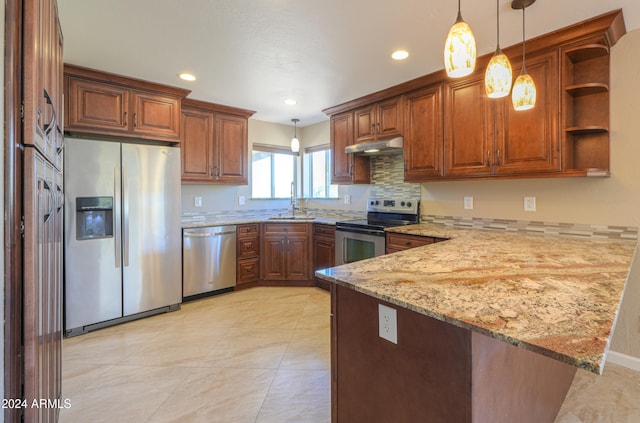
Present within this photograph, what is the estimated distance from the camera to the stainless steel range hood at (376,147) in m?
3.29

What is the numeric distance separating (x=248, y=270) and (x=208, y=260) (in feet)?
1.93

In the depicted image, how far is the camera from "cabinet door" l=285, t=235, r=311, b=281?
423cm

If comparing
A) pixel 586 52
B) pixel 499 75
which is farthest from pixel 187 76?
pixel 586 52

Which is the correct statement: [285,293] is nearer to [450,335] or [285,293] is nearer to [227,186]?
[227,186]

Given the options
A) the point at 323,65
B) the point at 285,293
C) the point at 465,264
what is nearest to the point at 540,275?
the point at 465,264

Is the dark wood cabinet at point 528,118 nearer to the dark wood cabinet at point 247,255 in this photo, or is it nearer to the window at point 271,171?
the dark wood cabinet at point 247,255

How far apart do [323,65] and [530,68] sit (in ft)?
5.33

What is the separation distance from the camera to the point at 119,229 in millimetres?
2969

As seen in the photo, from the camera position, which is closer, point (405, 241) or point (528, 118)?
point (528, 118)

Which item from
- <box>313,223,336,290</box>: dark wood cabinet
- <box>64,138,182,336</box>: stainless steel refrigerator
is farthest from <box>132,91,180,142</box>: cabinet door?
<box>313,223,336,290</box>: dark wood cabinet

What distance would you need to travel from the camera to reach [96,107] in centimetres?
292

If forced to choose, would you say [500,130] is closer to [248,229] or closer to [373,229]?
[373,229]

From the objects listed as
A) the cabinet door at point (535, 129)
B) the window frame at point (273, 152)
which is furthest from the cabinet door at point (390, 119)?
the window frame at point (273, 152)

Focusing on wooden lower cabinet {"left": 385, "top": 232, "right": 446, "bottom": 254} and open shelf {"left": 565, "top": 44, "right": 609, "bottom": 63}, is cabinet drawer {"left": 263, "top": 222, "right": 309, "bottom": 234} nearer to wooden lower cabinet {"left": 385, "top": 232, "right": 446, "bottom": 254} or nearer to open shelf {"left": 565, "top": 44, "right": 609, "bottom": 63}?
wooden lower cabinet {"left": 385, "top": 232, "right": 446, "bottom": 254}
